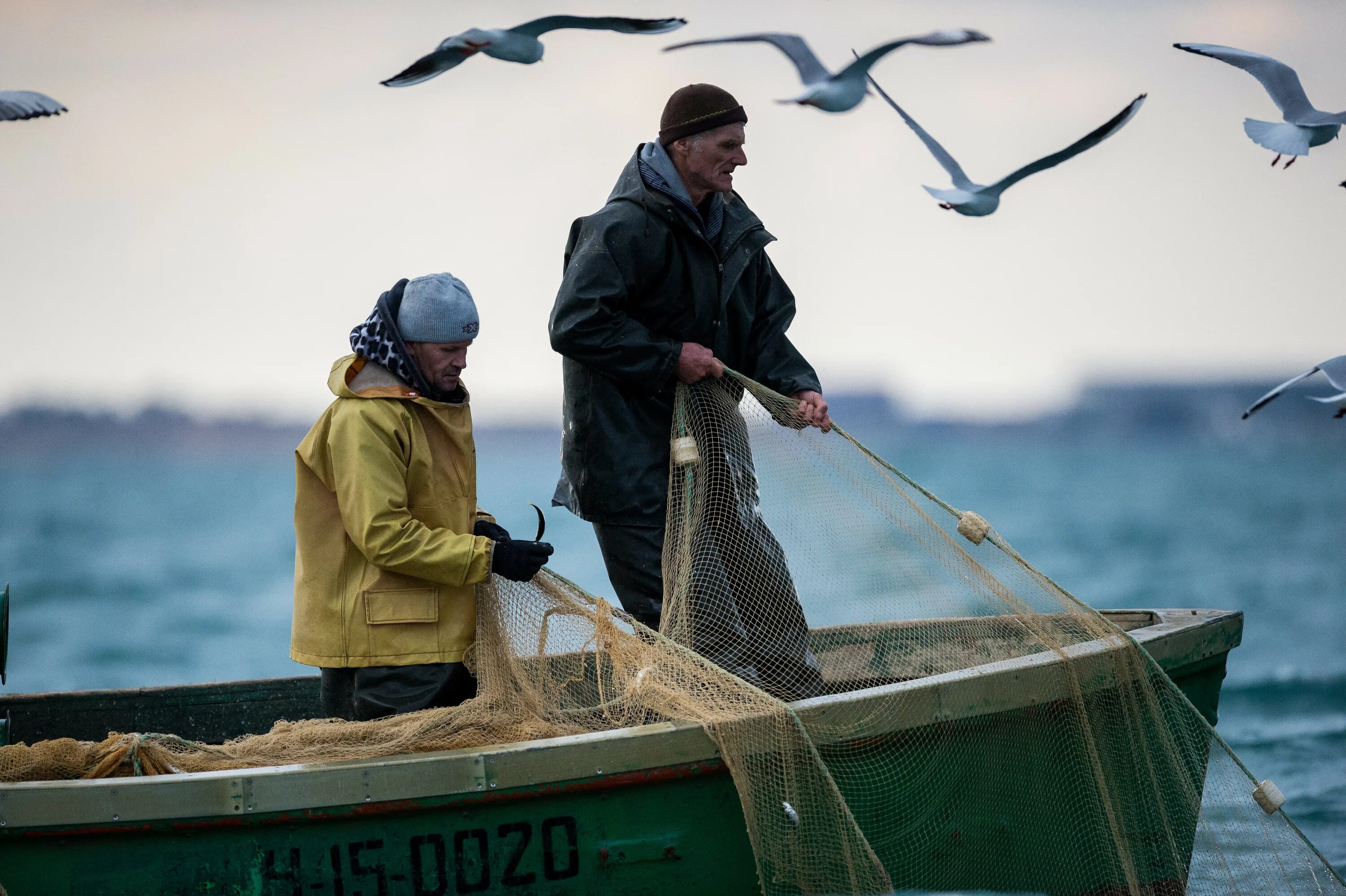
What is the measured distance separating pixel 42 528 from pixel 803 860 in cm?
2225

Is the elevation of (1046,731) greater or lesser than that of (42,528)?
greater

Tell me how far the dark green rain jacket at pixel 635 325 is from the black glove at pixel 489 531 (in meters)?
0.37

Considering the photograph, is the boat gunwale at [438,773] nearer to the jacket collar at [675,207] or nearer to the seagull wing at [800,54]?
the jacket collar at [675,207]

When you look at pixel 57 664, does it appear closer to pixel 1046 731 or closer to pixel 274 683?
pixel 274 683

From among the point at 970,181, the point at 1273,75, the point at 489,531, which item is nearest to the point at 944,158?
the point at 970,181

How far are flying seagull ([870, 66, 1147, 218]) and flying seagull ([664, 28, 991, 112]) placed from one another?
0.07 meters

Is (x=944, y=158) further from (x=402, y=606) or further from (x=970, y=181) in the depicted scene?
(x=402, y=606)

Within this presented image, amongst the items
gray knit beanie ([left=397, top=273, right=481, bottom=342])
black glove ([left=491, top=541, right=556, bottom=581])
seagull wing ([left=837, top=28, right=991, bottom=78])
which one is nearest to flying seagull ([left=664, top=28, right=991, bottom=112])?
seagull wing ([left=837, top=28, right=991, bottom=78])

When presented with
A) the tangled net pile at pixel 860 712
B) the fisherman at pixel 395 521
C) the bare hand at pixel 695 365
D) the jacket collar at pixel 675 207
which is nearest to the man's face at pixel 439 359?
the fisherman at pixel 395 521

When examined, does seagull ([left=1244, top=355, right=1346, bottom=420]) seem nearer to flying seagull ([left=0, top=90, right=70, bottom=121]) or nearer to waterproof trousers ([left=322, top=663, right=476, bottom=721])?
waterproof trousers ([left=322, top=663, right=476, bottom=721])

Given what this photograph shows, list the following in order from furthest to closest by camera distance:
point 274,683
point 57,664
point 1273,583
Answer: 1. point 1273,583
2. point 57,664
3. point 274,683

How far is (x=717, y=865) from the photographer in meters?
3.22

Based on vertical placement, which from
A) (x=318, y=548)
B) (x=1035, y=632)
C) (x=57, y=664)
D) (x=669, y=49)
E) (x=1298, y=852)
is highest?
(x=669, y=49)

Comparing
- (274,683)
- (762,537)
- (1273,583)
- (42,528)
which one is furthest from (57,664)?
(1273,583)
